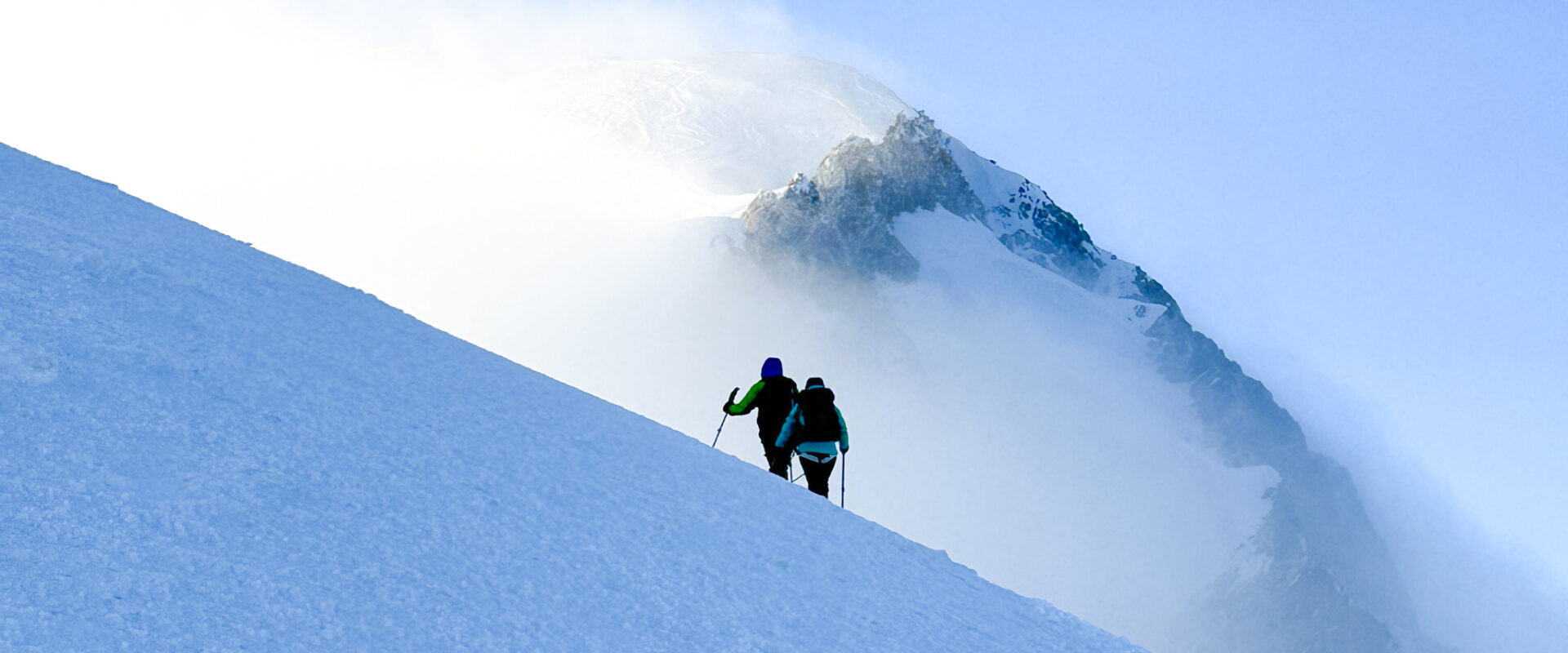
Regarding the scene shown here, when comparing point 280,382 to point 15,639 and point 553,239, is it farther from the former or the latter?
point 553,239

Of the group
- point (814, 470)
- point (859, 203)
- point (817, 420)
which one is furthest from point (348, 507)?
point (859, 203)

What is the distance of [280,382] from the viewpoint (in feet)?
A: 21.5

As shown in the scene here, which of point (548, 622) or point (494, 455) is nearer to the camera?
point (548, 622)

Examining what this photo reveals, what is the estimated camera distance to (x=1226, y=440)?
186125 mm

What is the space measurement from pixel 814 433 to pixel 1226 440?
7696 inches

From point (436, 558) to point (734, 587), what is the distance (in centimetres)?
156

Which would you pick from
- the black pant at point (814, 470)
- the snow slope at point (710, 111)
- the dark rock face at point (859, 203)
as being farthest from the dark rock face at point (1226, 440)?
the black pant at point (814, 470)

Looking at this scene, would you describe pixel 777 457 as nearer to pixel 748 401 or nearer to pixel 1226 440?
pixel 748 401

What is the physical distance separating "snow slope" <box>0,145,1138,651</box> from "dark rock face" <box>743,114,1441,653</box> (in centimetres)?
15436

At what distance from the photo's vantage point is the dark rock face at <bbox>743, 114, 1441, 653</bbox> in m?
152

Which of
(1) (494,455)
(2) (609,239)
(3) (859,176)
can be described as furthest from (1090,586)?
(1) (494,455)

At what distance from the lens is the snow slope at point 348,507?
3988 mm

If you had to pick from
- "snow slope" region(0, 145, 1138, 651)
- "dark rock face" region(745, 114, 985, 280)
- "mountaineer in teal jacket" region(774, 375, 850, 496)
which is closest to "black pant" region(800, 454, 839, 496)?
"mountaineer in teal jacket" region(774, 375, 850, 496)

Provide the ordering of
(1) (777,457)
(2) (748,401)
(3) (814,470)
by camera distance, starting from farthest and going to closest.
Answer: (2) (748,401), (1) (777,457), (3) (814,470)
